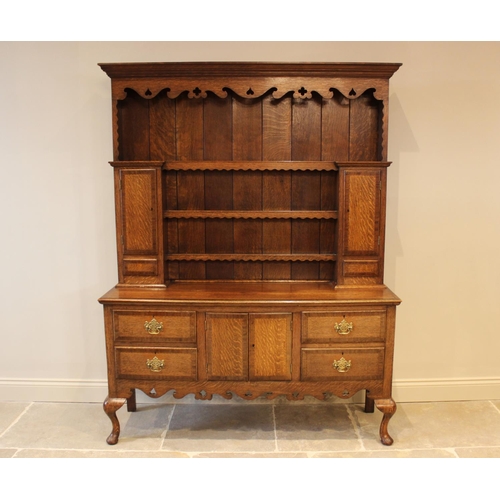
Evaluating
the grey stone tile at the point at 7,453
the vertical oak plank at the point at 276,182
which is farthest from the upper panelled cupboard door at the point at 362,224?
the grey stone tile at the point at 7,453

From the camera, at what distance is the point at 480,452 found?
2.42 m

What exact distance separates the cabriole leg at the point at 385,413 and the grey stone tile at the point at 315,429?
0.15 meters

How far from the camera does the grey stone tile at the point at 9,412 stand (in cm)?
271

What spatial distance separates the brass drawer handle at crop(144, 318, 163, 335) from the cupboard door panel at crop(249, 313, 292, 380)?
1.58 feet

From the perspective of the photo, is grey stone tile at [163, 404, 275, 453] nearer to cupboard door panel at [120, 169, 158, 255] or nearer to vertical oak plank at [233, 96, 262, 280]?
vertical oak plank at [233, 96, 262, 280]

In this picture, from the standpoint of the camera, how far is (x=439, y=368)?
2.96 metres

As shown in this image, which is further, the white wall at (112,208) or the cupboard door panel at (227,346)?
the white wall at (112,208)

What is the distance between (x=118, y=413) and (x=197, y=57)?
221 centimetres

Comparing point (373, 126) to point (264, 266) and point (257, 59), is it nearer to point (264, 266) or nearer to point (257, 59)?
point (257, 59)

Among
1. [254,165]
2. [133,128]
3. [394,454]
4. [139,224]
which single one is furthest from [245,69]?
[394,454]

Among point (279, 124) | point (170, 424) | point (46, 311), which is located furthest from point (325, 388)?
point (46, 311)

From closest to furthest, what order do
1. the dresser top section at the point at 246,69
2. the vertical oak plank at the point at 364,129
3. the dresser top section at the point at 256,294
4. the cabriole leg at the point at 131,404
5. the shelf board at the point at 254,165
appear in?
the dresser top section at the point at 256,294
the dresser top section at the point at 246,69
the shelf board at the point at 254,165
the vertical oak plank at the point at 364,129
the cabriole leg at the point at 131,404

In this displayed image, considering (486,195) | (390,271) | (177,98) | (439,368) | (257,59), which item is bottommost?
(439,368)

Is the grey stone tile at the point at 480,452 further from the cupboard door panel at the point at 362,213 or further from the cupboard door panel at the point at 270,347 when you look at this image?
the cupboard door panel at the point at 362,213
